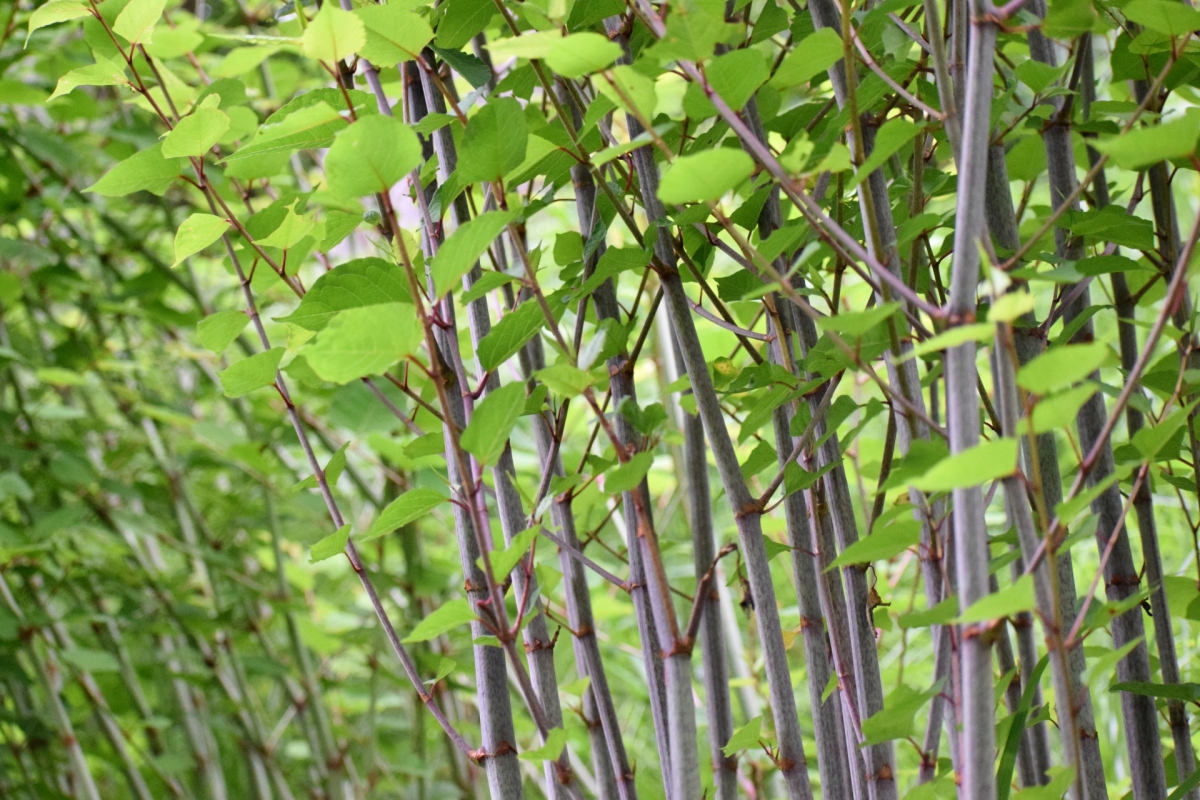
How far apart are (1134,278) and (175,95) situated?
68 cm

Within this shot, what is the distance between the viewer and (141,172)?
1.59ft

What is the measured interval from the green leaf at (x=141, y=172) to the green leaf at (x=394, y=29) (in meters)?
0.14

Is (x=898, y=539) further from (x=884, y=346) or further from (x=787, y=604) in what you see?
(x=787, y=604)

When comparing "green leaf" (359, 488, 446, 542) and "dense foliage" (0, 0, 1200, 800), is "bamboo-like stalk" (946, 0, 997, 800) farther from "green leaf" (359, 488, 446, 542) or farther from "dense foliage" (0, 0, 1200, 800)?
"green leaf" (359, 488, 446, 542)

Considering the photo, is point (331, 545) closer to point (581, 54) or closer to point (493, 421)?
point (493, 421)

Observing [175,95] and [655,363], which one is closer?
[175,95]

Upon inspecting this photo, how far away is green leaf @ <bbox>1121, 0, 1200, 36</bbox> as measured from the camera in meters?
0.37

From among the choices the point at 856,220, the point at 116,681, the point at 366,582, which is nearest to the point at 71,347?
the point at 116,681

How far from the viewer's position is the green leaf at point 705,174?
309 mm

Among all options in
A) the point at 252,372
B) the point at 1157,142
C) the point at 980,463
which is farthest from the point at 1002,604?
the point at 252,372

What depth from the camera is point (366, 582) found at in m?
0.48

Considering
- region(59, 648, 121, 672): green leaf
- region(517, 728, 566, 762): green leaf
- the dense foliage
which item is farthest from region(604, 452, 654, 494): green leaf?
region(59, 648, 121, 672): green leaf

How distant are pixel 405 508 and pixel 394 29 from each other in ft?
0.66

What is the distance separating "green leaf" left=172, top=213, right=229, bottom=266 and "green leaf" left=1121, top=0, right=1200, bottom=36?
1.35ft
